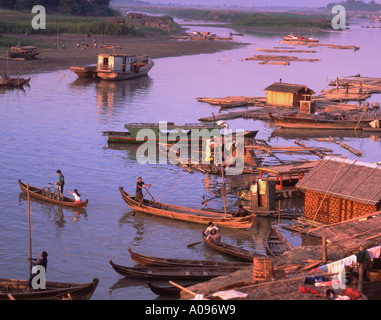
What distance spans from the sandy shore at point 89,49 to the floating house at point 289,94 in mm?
25935

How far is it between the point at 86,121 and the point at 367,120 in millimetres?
19903

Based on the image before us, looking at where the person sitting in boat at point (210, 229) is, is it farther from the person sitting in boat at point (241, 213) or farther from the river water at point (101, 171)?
the person sitting in boat at point (241, 213)

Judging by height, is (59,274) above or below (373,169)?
below

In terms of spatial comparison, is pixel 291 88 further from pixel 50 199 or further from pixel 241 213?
pixel 50 199

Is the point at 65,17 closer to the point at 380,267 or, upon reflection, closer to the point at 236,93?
the point at 236,93

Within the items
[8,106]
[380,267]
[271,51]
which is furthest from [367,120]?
[271,51]

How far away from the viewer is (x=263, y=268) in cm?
1587

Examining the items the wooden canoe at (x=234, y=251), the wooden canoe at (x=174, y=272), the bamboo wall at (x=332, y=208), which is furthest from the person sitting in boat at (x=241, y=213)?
the wooden canoe at (x=174, y=272)

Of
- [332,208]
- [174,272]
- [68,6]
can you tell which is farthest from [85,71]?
[68,6]

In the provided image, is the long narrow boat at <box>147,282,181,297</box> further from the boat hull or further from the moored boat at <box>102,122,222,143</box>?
the boat hull

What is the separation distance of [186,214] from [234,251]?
3.93 m

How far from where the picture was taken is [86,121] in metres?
46.2
